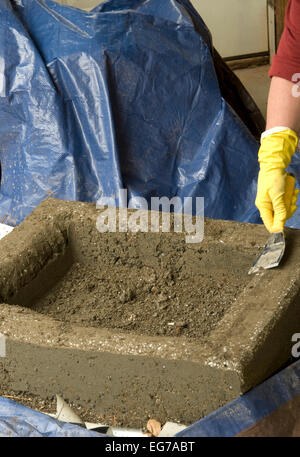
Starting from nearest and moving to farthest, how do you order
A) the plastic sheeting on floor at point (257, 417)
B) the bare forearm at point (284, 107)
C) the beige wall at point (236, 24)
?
1. the plastic sheeting on floor at point (257, 417)
2. the bare forearm at point (284, 107)
3. the beige wall at point (236, 24)

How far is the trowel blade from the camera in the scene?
203cm

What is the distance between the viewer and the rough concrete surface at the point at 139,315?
182 centimetres

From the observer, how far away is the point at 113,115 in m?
3.17

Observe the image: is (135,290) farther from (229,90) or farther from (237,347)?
(229,90)

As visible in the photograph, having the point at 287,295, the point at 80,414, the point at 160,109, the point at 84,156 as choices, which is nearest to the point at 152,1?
the point at 160,109

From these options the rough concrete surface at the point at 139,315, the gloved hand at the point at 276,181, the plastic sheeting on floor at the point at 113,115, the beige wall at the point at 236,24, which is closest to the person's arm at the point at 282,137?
the gloved hand at the point at 276,181

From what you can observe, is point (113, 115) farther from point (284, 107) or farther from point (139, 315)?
point (139, 315)

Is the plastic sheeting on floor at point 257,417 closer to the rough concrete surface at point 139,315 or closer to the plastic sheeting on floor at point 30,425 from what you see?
the rough concrete surface at point 139,315

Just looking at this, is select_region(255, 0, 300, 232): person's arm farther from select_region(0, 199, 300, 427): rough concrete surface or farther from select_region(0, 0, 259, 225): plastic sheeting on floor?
select_region(0, 0, 259, 225): plastic sheeting on floor

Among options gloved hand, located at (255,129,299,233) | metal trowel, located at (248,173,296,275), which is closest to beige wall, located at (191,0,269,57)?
gloved hand, located at (255,129,299,233)

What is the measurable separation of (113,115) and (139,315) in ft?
Result: 4.25

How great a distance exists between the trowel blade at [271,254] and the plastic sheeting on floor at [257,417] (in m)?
0.37

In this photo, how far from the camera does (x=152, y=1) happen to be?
11.2 ft

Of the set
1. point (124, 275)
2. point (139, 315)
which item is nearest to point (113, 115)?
point (124, 275)
